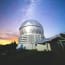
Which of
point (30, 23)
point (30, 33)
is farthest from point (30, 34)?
point (30, 23)

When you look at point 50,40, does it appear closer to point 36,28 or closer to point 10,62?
point 36,28

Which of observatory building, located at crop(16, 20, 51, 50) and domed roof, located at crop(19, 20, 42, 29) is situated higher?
domed roof, located at crop(19, 20, 42, 29)

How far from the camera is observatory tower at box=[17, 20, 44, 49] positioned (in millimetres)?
5691

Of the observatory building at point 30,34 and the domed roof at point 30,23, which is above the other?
the domed roof at point 30,23

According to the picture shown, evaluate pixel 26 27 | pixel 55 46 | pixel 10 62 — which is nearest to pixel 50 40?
pixel 55 46

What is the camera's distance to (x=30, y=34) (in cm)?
582

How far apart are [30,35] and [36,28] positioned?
20cm

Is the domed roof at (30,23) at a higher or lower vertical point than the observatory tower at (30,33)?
higher

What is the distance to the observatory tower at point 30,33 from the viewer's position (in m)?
5.69

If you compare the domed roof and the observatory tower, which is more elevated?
the domed roof

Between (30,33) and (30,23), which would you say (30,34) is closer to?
(30,33)

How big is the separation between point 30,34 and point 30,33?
21 millimetres

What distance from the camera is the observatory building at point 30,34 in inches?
224

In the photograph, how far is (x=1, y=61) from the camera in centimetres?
530
